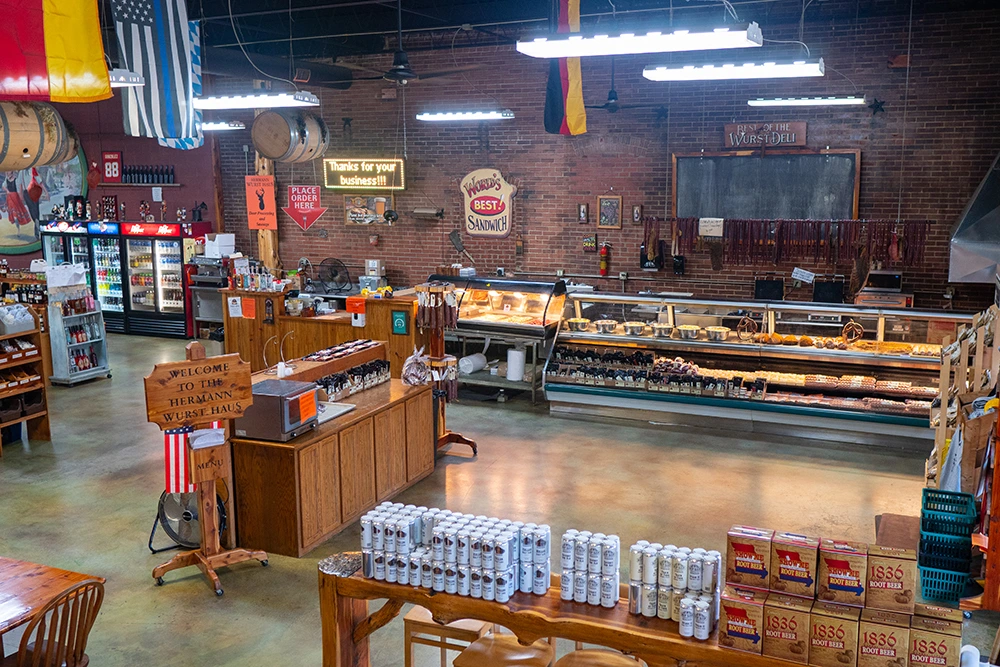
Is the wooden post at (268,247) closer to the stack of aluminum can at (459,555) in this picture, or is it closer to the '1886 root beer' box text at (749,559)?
the stack of aluminum can at (459,555)

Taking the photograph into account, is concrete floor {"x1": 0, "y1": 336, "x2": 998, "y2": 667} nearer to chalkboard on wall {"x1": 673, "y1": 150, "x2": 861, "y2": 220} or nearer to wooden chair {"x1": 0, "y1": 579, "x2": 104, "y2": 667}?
wooden chair {"x1": 0, "y1": 579, "x2": 104, "y2": 667}

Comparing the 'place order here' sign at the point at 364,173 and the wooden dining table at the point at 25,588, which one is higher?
the 'place order here' sign at the point at 364,173

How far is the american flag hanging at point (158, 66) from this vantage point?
7.09m

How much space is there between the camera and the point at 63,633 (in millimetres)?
3982

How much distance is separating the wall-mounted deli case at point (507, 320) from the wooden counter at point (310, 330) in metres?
0.98

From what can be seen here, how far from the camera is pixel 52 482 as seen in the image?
315 inches

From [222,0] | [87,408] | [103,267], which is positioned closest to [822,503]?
[87,408]

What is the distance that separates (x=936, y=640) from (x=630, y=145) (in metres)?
9.90

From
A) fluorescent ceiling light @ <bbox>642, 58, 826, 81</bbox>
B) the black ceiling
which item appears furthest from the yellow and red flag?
the black ceiling

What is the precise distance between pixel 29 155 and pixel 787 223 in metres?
9.01

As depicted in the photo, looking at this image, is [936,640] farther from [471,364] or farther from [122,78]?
[471,364]

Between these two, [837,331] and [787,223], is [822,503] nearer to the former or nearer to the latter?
[837,331]

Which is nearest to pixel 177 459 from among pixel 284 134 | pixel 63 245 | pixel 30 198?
pixel 284 134

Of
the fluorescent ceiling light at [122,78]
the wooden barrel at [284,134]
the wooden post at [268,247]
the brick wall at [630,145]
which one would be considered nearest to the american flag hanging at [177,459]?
the fluorescent ceiling light at [122,78]
